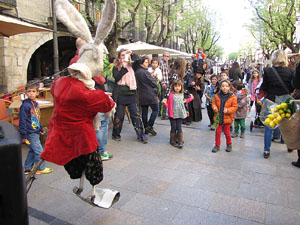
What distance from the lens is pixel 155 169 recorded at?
4.12 metres

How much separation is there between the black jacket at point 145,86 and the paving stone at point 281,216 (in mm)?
3538

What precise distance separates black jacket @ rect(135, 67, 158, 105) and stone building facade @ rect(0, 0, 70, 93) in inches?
325

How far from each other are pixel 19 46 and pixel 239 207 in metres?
12.4

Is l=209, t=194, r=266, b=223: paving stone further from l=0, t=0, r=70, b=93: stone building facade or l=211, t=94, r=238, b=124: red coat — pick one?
l=0, t=0, r=70, b=93: stone building facade

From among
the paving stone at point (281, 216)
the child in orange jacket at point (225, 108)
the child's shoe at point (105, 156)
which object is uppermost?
the child in orange jacket at point (225, 108)

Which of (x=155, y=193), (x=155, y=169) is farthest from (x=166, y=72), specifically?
(x=155, y=193)

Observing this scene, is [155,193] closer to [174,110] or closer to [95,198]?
[95,198]

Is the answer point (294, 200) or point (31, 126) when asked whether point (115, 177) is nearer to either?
point (31, 126)

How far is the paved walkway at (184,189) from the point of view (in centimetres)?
277

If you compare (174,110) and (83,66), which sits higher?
(83,66)

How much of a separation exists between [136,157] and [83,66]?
2.60 m

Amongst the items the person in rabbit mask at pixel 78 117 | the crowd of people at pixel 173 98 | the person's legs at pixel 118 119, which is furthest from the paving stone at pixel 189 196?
the person's legs at pixel 118 119

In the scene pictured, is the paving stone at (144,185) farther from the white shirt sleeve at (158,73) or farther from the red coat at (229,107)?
the white shirt sleeve at (158,73)

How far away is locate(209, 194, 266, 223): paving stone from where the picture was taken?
2812 mm
